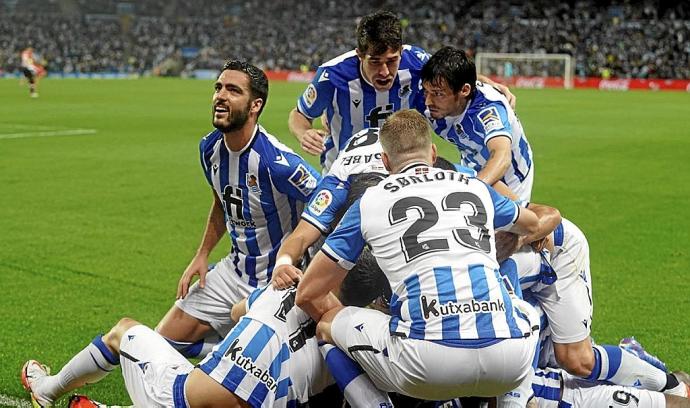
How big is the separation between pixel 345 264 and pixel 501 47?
4901 centimetres

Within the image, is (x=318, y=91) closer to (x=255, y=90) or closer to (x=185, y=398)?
(x=255, y=90)

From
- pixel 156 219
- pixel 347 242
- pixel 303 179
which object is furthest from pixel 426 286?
pixel 156 219

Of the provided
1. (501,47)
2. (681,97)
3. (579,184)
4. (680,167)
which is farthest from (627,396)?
(501,47)

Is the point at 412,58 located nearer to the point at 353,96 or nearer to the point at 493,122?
the point at 353,96

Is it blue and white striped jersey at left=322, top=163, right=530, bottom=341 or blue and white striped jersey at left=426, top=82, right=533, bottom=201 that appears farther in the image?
blue and white striped jersey at left=426, top=82, right=533, bottom=201

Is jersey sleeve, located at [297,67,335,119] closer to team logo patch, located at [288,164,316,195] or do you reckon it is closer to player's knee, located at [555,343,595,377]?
team logo patch, located at [288,164,316,195]

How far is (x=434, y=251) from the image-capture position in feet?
13.0

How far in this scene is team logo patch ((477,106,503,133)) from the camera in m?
6.25

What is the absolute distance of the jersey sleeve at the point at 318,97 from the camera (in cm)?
717

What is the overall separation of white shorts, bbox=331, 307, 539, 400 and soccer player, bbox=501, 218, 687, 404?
921 millimetres

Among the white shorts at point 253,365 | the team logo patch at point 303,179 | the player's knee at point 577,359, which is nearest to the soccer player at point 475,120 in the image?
the team logo patch at point 303,179

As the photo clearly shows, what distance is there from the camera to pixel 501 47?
169 feet

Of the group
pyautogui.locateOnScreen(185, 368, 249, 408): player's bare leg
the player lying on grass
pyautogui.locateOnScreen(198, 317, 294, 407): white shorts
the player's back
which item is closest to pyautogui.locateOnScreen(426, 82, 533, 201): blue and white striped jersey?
the player lying on grass

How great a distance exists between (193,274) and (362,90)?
2.09 m
